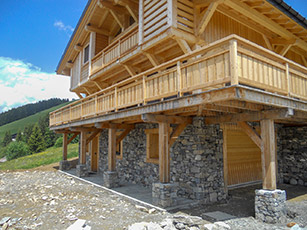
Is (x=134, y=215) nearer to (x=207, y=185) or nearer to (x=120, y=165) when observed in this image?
(x=207, y=185)

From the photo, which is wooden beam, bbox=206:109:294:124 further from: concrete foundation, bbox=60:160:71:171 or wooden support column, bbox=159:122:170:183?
concrete foundation, bbox=60:160:71:171

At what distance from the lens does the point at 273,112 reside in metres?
6.20

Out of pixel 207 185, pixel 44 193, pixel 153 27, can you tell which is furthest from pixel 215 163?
pixel 44 193

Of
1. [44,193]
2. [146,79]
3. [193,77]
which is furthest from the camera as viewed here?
[44,193]

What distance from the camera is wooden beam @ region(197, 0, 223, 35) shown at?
25.9 ft

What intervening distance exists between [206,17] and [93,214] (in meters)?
7.59

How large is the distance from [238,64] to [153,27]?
494cm

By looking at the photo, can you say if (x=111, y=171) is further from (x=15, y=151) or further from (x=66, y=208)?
(x=15, y=151)

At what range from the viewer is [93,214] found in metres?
7.20

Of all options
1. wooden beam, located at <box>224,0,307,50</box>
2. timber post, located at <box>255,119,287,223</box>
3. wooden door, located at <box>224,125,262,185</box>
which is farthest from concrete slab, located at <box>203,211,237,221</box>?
wooden beam, located at <box>224,0,307,50</box>

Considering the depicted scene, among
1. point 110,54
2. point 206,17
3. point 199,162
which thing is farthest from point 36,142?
point 206,17

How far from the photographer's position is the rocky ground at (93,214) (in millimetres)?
5965

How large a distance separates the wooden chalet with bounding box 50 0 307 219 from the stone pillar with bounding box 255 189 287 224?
399 mm

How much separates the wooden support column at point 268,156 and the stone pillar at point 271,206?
205 millimetres
